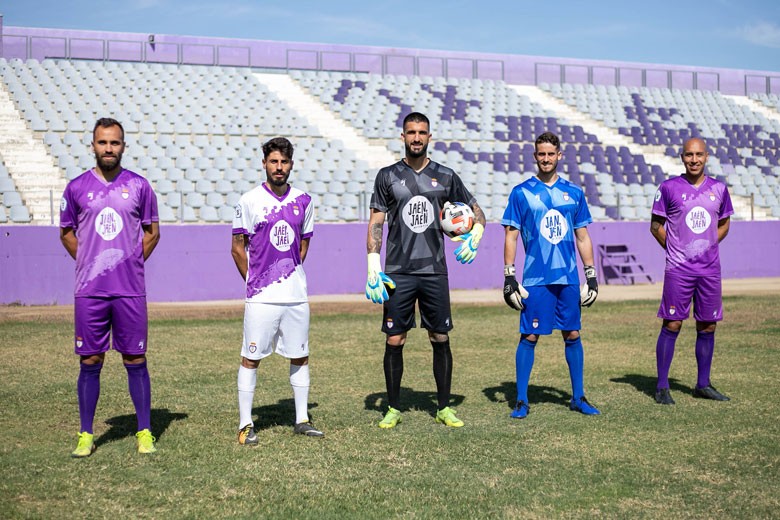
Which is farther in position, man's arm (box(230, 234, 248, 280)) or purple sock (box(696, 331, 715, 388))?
purple sock (box(696, 331, 715, 388))

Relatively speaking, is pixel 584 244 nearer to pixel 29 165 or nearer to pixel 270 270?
pixel 270 270

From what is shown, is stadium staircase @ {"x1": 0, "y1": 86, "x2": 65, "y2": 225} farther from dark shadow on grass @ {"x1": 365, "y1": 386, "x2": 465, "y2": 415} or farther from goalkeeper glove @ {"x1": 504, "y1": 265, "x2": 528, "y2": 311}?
goalkeeper glove @ {"x1": 504, "y1": 265, "x2": 528, "y2": 311}

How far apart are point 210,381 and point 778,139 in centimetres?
2952

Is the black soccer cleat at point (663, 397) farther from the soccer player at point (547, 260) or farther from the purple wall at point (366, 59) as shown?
the purple wall at point (366, 59)

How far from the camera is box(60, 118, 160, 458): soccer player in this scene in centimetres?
565

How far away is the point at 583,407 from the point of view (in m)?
6.86

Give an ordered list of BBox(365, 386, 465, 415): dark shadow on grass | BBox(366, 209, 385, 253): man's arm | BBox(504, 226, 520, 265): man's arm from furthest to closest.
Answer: BBox(365, 386, 465, 415): dark shadow on grass
BBox(504, 226, 520, 265): man's arm
BBox(366, 209, 385, 253): man's arm

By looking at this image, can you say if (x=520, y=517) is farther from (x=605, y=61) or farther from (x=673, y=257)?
(x=605, y=61)

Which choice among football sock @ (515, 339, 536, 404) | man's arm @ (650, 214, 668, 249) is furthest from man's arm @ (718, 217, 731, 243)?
football sock @ (515, 339, 536, 404)

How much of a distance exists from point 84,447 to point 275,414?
1749 mm

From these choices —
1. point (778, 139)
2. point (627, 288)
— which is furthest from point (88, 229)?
point (778, 139)

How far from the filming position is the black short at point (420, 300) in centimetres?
652

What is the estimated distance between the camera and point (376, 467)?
5.28 meters

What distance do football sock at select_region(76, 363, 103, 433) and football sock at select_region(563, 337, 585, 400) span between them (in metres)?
3.62
